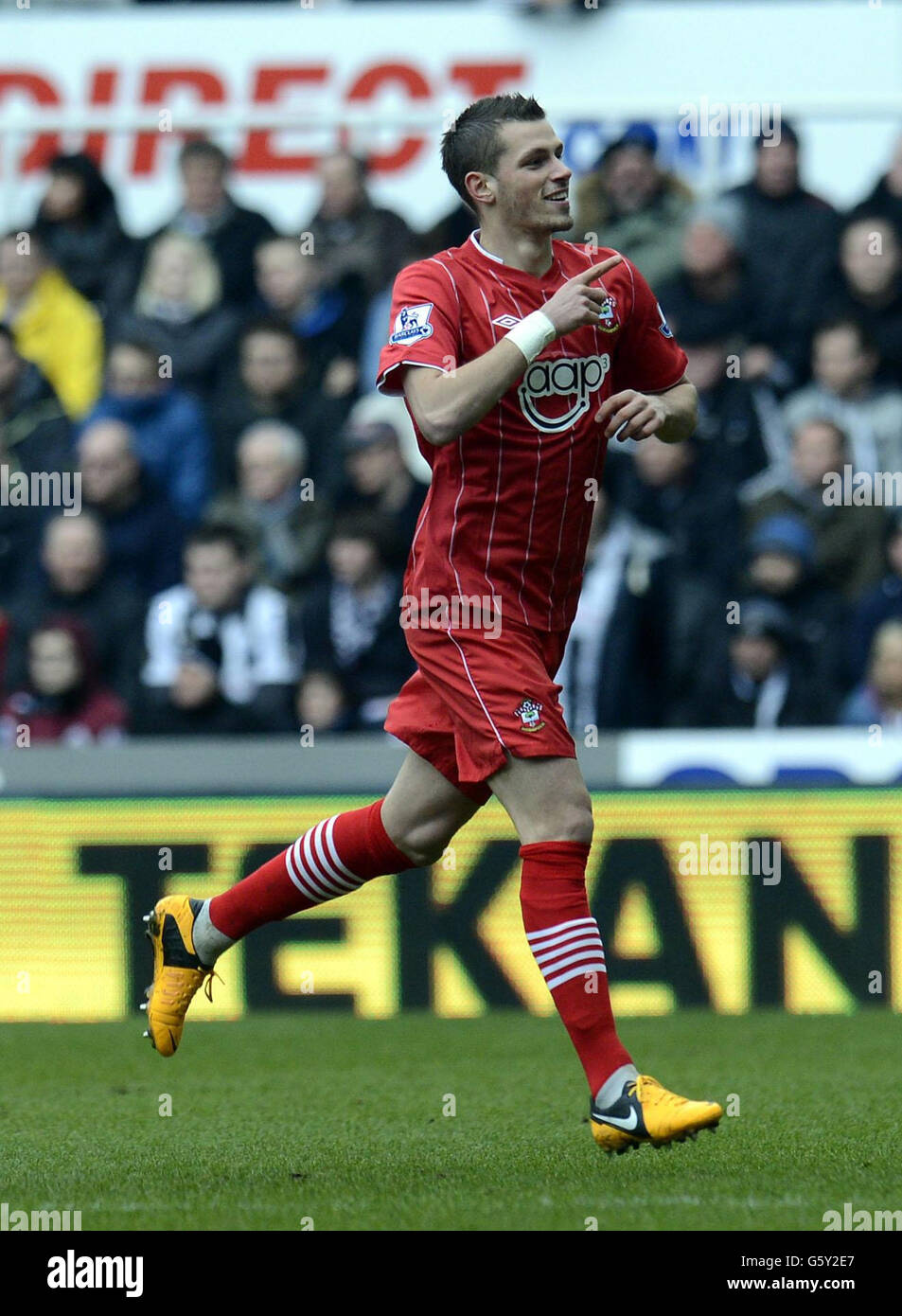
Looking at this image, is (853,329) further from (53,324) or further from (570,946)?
(570,946)

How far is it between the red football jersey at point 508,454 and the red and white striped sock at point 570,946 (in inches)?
22.8

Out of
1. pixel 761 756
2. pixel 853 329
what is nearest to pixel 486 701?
pixel 761 756

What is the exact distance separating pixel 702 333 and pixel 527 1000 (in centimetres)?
304

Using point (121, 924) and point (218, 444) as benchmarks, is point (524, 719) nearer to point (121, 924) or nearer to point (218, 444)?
point (121, 924)

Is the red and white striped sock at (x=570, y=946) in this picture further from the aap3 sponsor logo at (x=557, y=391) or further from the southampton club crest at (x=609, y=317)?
the southampton club crest at (x=609, y=317)

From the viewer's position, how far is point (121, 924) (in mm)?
8547

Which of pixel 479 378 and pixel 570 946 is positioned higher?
pixel 479 378

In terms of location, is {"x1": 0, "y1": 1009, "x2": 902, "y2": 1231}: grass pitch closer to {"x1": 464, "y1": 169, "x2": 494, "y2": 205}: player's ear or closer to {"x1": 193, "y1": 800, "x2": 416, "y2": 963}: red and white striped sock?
{"x1": 193, "y1": 800, "x2": 416, "y2": 963}: red and white striped sock

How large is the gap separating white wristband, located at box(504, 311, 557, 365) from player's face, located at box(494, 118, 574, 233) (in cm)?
37

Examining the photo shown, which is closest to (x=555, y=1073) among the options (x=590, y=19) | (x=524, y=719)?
(x=524, y=719)

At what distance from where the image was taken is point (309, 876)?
5410 mm

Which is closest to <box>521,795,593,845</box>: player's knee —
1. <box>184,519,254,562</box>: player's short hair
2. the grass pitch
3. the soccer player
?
the soccer player

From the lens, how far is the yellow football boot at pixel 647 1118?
450cm

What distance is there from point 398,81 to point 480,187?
19.7 ft
